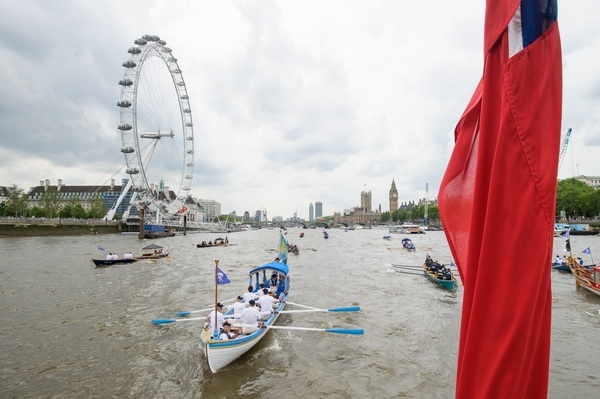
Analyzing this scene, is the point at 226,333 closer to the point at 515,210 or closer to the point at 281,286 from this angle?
the point at 281,286

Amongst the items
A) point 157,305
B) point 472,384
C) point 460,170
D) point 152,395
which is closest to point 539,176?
point 460,170

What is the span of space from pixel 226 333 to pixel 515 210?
12.3 metres

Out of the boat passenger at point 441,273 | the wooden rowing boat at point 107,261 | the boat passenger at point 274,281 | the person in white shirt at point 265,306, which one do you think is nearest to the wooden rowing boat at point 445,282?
the boat passenger at point 441,273

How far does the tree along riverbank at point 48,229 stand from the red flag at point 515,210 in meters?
96.0

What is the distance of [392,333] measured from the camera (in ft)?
53.1

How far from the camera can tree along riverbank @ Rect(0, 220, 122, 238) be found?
74938 mm

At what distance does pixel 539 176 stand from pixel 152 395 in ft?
40.6

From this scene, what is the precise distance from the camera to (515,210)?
1.52 metres

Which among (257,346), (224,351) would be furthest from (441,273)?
(224,351)

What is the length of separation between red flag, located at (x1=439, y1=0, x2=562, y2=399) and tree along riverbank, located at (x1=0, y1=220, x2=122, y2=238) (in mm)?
95982

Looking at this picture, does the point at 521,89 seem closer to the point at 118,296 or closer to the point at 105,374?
the point at 105,374

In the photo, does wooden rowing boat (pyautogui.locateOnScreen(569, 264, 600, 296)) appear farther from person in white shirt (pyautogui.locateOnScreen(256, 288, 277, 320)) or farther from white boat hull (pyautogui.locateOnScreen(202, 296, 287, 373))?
white boat hull (pyautogui.locateOnScreen(202, 296, 287, 373))

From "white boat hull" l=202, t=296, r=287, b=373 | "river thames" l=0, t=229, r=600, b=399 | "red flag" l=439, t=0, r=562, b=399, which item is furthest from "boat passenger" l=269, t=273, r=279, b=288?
"red flag" l=439, t=0, r=562, b=399

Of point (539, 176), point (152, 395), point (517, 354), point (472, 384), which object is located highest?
point (539, 176)
